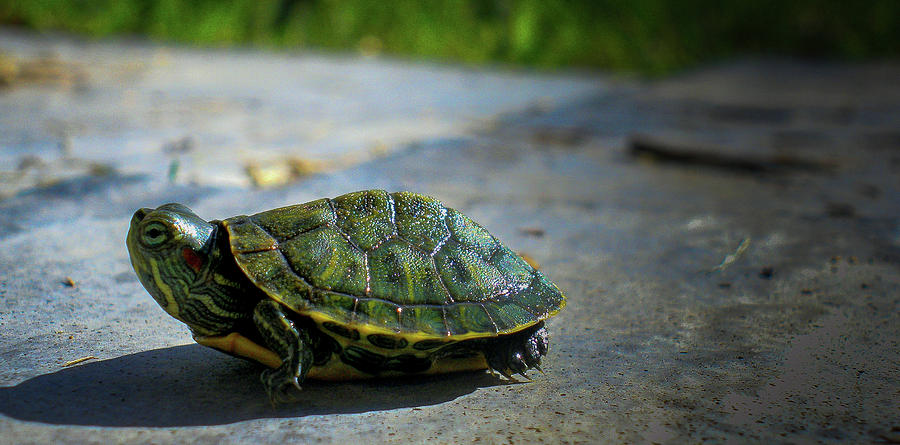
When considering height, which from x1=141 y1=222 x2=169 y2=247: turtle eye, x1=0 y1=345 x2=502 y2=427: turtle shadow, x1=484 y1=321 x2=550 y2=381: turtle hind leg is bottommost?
x1=0 y1=345 x2=502 y2=427: turtle shadow

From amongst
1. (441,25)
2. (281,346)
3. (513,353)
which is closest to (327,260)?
(281,346)

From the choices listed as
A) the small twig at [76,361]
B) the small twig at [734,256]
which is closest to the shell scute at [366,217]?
the small twig at [76,361]

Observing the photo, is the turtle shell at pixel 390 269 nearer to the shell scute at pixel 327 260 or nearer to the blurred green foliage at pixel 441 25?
the shell scute at pixel 327 260

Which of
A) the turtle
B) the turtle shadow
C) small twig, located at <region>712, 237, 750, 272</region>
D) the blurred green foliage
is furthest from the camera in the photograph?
the blurred green foliage

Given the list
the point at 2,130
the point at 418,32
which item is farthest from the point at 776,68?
the point at 2,130

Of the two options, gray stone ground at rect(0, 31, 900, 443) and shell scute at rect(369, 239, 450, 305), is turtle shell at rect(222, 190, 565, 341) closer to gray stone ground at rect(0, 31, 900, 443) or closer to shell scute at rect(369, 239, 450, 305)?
shell scute at rect(369, 239, 450, 305)

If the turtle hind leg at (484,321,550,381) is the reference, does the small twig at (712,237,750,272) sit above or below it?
below

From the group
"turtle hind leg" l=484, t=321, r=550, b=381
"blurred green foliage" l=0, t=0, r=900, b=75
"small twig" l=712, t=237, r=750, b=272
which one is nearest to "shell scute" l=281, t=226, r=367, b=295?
"turtle hind leg" l=484, t=321, r=550, b=381

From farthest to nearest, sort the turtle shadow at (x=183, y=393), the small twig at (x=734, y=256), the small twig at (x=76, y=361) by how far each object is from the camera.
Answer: the small twig at (x=734, y=256)
the small twig at (x=76, y=361)
the turtle shadow at (x=183, y=393)

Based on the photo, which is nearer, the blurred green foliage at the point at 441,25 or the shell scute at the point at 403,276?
the shell scute at the point at 403,276
